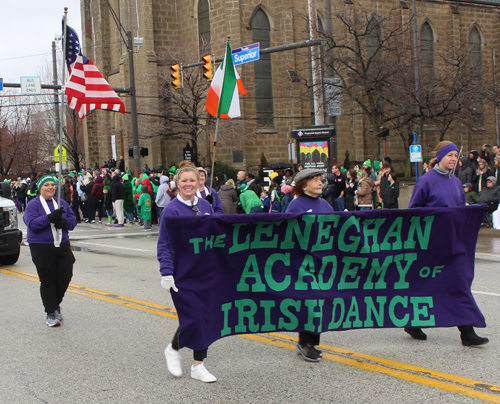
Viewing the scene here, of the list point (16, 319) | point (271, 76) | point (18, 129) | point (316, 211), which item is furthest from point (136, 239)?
point (18, 129)

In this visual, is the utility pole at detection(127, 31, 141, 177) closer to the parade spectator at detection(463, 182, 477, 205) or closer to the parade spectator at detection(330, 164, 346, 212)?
the parade spectator at detection(330, 164, 346, 212)

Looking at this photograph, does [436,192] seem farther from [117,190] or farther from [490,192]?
[117,190]

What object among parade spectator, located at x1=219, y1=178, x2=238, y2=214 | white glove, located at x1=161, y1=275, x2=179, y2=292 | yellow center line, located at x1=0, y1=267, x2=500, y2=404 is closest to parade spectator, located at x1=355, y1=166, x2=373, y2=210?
parade spectator, located at x1=219, y1=178, x2=238, y2=214

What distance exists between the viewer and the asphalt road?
4.46 m

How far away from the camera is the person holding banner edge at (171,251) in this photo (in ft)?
15.4

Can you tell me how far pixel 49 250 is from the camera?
693 cm

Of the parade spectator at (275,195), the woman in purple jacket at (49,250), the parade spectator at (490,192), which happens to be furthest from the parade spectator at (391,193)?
the woman in purple jacket at (49,250)

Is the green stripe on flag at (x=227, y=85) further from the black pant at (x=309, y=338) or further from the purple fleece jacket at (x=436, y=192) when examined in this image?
the black pant at (x=309, y=338)

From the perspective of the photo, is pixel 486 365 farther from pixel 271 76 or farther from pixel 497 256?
pixel 271 76

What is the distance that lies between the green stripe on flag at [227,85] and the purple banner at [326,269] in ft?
14.3

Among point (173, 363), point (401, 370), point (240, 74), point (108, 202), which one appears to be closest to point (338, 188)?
point (108, 202)

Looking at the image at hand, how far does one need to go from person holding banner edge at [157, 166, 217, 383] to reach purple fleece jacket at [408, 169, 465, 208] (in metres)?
2.29

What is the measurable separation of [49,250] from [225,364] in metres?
2.87

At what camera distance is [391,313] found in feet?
17.6
